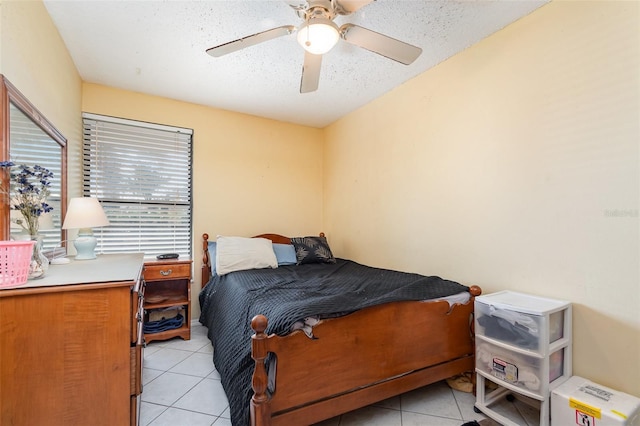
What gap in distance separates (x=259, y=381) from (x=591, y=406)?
1.46m

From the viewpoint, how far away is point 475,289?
183 centimetres

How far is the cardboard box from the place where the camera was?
1222 millimetres

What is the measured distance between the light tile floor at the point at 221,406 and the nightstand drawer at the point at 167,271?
2.36ft

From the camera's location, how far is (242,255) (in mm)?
2709

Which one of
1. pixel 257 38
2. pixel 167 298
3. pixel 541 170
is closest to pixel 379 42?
pixel 257 38

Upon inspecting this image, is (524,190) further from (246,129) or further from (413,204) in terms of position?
(246,129)

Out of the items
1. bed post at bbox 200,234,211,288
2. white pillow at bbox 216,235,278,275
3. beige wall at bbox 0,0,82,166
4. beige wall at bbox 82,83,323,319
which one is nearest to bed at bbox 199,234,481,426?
white pillow at bbox 216,235,278,275

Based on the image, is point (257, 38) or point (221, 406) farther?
point (221, 406)

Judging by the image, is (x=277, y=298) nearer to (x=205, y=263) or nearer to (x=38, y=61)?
(x=205, y=263)

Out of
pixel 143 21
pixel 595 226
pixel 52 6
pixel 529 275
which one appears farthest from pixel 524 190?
pixel 52 6

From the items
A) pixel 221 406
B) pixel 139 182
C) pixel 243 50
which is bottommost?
pixel 221 406

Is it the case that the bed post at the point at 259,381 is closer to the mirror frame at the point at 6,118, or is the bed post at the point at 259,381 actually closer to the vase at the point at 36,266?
the vase at the point at 36,266

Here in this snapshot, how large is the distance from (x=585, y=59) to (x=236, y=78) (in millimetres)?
2372

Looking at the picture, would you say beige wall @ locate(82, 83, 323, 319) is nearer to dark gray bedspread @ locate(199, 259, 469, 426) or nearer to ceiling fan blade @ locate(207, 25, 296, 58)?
dark gray bedspread @ locate(199, 259, 469, 426)
